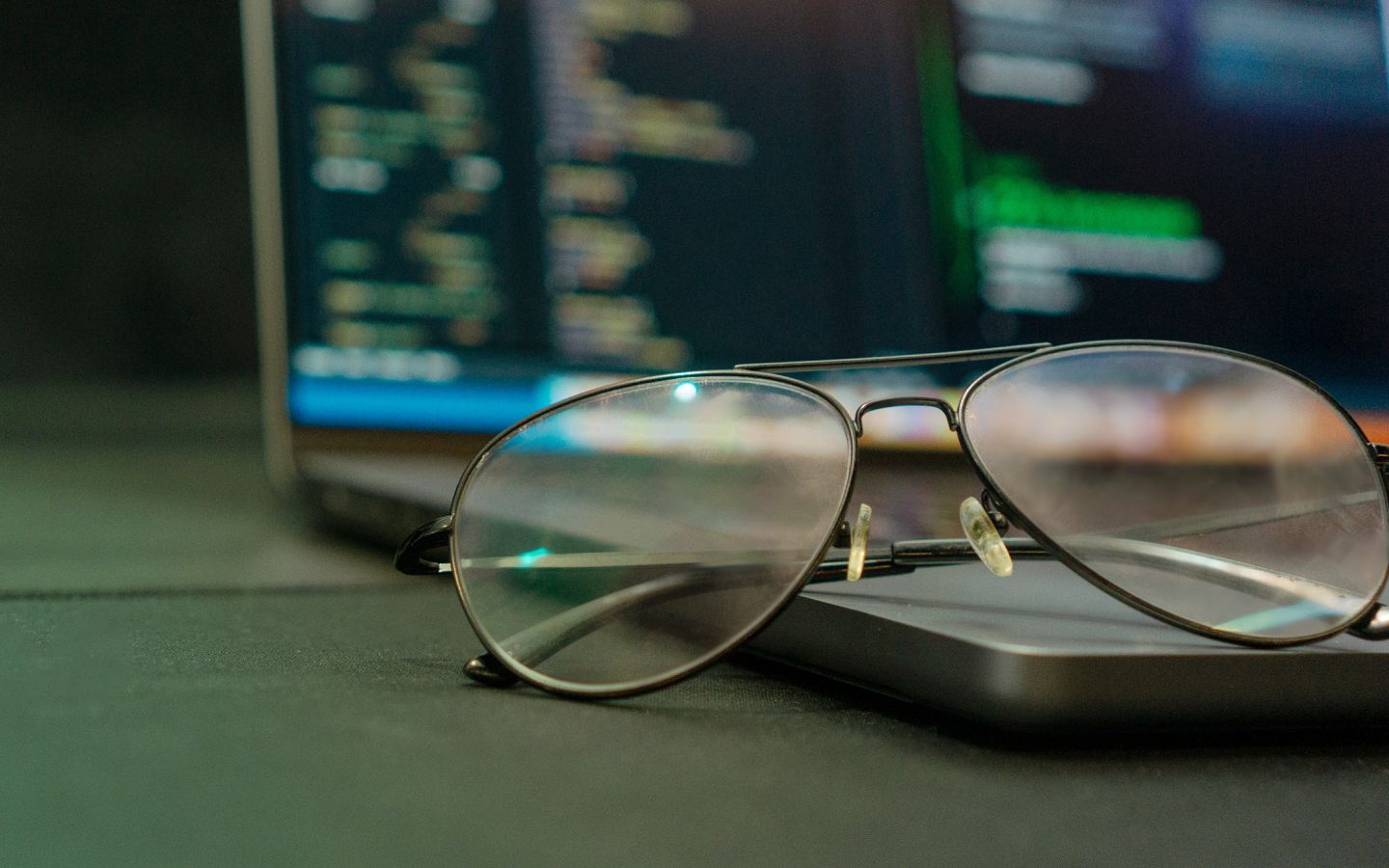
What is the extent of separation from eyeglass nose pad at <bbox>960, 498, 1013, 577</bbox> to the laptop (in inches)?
6.1

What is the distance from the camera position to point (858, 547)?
30cm

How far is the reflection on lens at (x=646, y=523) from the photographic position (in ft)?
0.93

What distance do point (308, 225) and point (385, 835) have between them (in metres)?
0.58

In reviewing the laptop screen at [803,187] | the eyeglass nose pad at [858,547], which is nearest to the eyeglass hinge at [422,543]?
the eyeglass nose pad at [858,547]

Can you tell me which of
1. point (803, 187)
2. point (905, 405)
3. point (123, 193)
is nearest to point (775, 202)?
point (803, 187)

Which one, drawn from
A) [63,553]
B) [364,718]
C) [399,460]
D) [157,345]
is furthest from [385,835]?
[157,345]

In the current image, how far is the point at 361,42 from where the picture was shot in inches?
26.6

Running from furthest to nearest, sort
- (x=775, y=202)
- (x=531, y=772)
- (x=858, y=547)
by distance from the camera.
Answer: (x=775, y=202)
(x=858, y=547)
(x=531, y=772)

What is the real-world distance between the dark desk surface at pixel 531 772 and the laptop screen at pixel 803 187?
39 centimetres

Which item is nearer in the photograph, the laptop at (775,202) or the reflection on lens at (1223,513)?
the reflection on lens at (1223,513)

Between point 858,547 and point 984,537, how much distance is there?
0.04 metres

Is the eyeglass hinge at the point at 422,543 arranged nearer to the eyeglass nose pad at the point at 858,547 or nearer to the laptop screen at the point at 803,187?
the eyeglass nose pad at the point at 858,547

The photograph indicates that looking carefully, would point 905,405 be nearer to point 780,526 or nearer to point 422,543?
point 780,526

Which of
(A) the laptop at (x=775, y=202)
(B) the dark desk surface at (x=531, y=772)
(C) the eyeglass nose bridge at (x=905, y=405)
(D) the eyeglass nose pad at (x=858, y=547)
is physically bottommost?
(B) the dark desk surface at (x=531, y=772)
